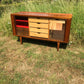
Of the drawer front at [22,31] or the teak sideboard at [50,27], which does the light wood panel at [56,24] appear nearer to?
the teak sideboard at [50,27]

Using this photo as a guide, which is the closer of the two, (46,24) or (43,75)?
(43,75)

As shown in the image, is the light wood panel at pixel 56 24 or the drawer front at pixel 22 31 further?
the drawer front at pixel 22 31

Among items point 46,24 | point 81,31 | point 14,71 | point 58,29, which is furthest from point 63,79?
point 81,31

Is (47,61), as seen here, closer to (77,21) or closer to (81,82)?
(81,82)

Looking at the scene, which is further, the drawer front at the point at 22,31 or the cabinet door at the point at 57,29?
the drawer front at the point at 22,31

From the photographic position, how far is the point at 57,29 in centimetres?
315

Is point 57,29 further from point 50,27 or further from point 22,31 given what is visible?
point 22,31

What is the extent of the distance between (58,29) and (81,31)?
3.39 feet

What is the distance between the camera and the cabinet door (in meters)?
3.07

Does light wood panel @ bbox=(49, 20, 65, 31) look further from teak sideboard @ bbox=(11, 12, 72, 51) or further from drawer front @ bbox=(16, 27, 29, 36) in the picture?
drawer front @ bbox=(16, 27, 29, 36)

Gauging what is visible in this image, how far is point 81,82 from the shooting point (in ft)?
7.53

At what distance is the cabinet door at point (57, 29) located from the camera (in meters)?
3.07

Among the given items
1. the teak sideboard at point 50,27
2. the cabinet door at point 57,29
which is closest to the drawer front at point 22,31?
the teak sideboard at point 50,27

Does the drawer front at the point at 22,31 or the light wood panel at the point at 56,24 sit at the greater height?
the light wood panel at the point at 56,24
